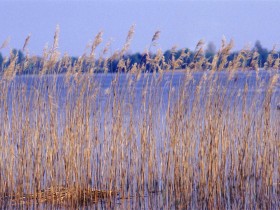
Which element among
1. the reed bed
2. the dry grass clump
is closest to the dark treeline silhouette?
the reed bed

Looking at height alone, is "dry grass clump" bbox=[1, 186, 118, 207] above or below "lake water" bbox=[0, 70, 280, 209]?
below

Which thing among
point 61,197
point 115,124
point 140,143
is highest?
point 115,124

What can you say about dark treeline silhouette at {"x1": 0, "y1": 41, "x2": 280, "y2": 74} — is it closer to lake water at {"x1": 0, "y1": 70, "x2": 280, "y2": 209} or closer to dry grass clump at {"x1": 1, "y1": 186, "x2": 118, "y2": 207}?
lake water at {"x1": 0, "y1": 70, "x2": 280, "y2": 209}

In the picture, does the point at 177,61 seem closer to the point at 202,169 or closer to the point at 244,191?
the point at 202,169

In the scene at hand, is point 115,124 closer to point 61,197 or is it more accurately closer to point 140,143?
point 140,143

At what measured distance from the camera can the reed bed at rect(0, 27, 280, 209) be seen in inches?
150

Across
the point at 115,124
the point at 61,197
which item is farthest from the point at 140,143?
the point at 61,197

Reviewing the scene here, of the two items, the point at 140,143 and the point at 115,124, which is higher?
the point at 115,124

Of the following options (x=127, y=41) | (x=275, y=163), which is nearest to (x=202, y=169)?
(x=275, y=163)

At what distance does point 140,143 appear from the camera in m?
3.90

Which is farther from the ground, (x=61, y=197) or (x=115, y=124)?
(x=115, y=124)

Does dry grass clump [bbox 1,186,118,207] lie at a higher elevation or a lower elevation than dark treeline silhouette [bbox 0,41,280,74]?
lower

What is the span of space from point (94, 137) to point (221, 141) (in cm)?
98

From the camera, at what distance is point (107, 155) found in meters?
3.91
